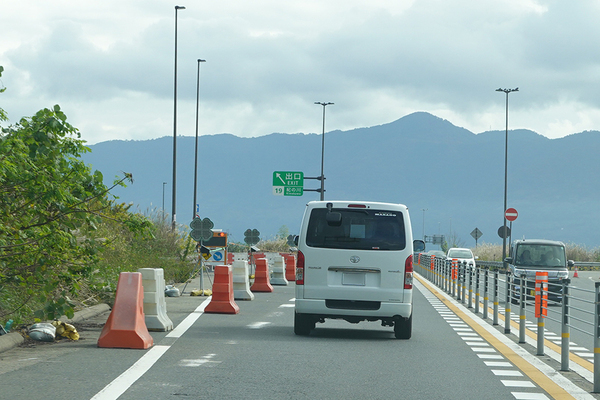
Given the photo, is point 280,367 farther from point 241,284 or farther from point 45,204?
point 241,284

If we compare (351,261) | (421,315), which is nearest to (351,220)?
(351,261)

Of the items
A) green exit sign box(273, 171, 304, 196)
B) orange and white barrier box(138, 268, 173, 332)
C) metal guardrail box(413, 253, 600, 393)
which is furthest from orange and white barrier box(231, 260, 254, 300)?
green exit sign box(273, 171, 304, 196)

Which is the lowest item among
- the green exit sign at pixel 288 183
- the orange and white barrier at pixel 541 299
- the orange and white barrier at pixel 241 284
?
the orange and white barrier at pixel 241 284

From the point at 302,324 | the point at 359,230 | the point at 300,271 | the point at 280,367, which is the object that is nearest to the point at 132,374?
the point at 280,367

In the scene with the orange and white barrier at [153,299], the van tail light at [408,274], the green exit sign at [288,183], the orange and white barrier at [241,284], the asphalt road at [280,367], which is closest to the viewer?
the asphalt road at [280,367]

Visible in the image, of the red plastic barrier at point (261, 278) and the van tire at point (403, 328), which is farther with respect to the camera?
A: the red plastic barrier at point (261, 278)

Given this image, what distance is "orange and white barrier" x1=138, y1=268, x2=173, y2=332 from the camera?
1331 cm

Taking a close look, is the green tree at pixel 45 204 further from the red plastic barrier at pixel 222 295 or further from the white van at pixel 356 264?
the red plastic barrier at pixel 222 295

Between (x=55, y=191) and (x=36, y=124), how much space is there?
3.15 ft

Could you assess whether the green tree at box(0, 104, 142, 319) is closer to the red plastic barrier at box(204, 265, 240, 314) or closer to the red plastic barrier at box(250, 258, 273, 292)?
the red plastic barrier at box(204, 265, 240, 314)

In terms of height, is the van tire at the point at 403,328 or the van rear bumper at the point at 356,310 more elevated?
the van rear bumper at the point at 356,310

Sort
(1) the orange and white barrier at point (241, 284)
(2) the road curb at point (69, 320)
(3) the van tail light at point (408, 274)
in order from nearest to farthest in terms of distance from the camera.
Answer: (2) the road curb at point (69, 320) < (3) the van tail light at point (408, 274) < (1) the orange and white barrier at point (241, 284)

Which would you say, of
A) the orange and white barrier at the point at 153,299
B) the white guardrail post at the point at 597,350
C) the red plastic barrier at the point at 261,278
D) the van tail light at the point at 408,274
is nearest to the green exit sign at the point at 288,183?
the red plastic barrier at the point at 261,278

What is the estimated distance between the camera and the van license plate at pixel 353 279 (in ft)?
45.3
